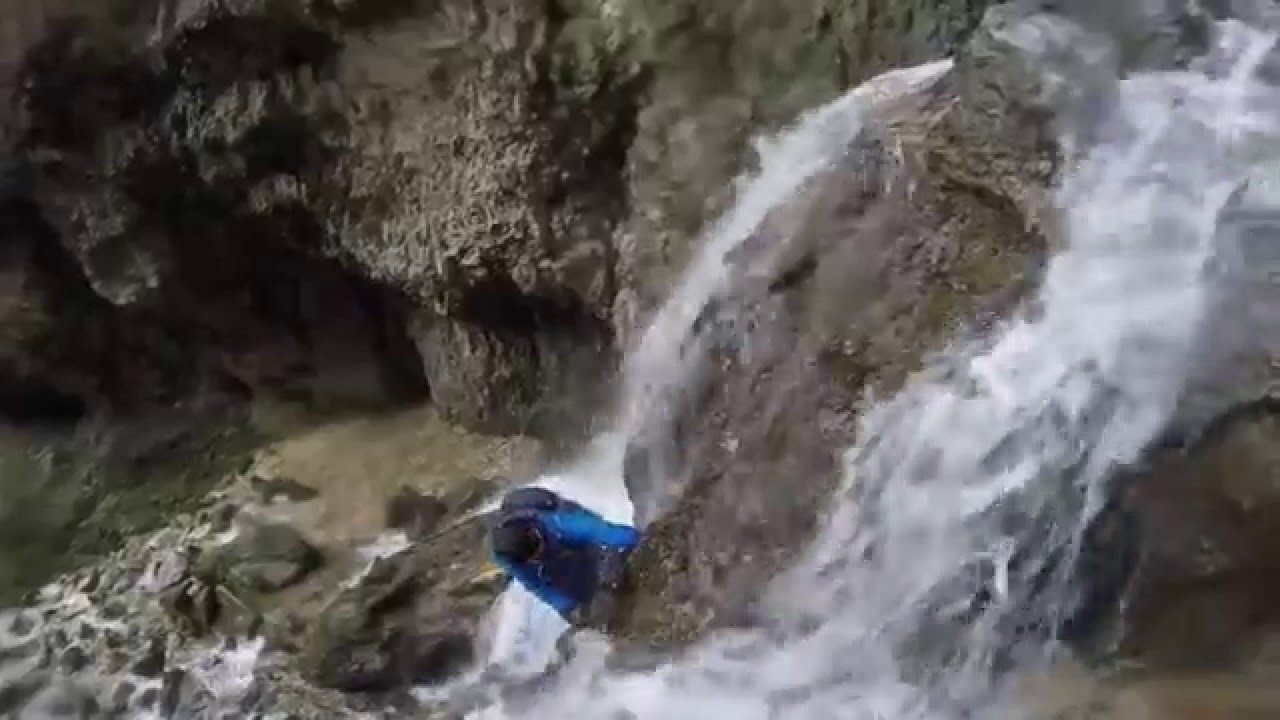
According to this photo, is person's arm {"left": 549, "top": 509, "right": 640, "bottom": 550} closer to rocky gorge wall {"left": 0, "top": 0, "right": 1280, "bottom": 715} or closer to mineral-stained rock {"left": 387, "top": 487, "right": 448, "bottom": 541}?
rocky gorge wall {"left": 0, "top": 0, "right": 1280, "bottom": 715}

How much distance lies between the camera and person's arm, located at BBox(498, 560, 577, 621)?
3295 mm

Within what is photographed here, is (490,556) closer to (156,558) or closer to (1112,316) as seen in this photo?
(156,558)

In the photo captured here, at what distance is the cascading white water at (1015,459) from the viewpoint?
8.09ft

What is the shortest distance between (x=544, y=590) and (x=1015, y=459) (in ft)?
3.76

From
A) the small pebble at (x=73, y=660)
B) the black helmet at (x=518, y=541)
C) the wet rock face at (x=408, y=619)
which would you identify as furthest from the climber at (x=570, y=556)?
the small pebble at (x=73, y=660)

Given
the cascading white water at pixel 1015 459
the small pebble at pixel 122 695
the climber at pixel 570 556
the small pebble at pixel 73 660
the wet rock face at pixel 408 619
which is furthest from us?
the small pebble at pixel 73 660

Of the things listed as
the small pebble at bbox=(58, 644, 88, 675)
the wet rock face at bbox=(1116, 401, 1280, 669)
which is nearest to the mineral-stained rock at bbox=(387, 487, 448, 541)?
the small pebble at bbox=(58, 644, 88, 675)

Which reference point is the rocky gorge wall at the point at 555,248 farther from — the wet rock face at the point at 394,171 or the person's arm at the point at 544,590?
the person's arm at the point at 544,590

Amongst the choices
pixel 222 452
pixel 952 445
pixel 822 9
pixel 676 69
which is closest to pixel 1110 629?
pixel 952 445

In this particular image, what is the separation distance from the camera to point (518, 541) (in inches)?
130

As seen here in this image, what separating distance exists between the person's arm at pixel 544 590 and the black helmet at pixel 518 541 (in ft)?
0.08

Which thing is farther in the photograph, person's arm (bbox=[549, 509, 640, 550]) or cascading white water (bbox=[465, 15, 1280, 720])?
person's arm (bbox=[549, 509, 640, 550])

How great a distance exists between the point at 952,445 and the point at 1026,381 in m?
0.17

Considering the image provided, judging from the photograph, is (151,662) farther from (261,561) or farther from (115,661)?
(261,561)
